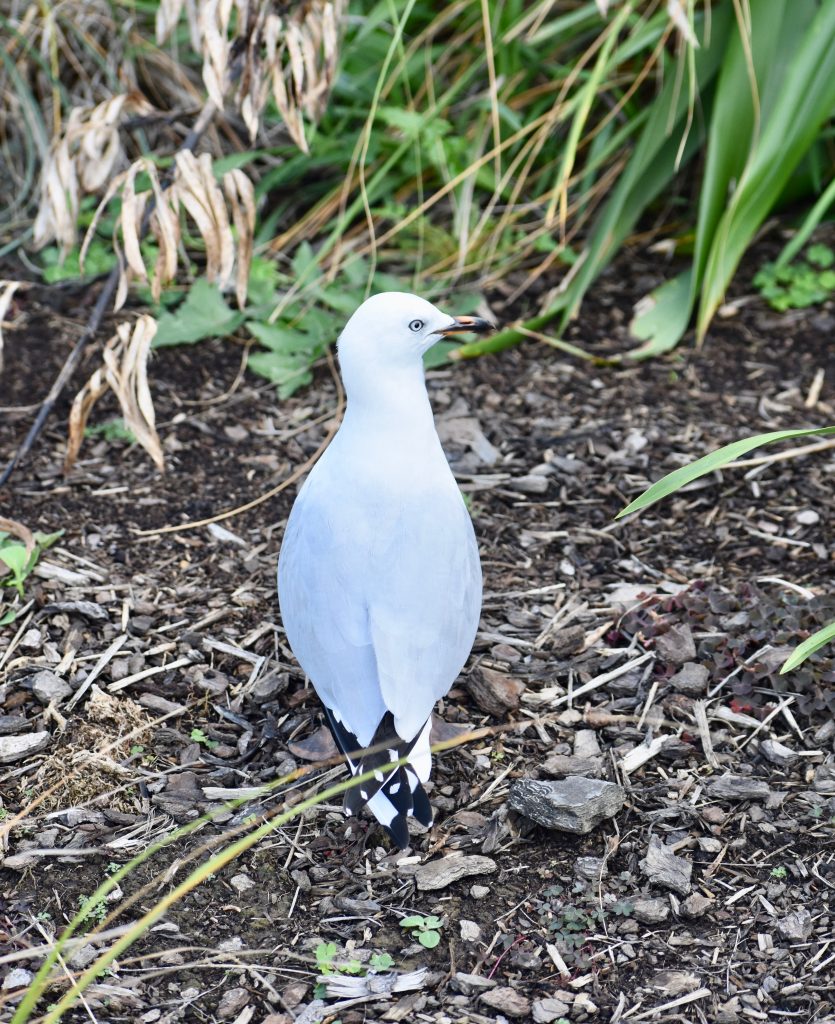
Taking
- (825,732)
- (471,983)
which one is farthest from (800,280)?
(471,983)

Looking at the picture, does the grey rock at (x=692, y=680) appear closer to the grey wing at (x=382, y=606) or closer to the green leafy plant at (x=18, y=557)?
the grey wing at (x=382, y=606)

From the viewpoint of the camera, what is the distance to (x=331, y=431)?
10.8 ft

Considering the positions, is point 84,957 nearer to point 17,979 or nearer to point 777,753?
point 17,979

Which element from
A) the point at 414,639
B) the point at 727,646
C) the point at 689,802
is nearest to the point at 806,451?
the point at 727,646

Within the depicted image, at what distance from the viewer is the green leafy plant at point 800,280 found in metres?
3.69

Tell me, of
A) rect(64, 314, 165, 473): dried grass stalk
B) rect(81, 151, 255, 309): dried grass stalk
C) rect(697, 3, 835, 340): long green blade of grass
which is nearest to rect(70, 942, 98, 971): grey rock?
rect(64, 314, 165, 473): dried grass stalk

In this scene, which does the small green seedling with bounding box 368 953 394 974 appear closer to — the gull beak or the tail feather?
the tail feather

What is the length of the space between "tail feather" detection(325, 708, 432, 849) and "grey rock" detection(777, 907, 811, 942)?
0.59m

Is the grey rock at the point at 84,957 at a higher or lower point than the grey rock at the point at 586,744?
lower

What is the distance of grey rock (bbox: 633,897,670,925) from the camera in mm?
2020

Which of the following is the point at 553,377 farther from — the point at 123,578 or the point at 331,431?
the point at 123,578

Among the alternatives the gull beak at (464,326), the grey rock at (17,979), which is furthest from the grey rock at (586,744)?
the grey rock at (17,979)

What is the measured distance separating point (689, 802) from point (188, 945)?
911 mm

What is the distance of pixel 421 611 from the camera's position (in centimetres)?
216
